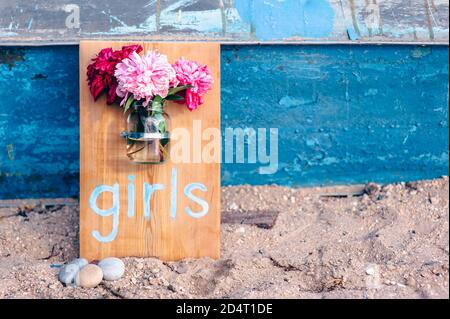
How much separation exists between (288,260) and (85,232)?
3.56 feet

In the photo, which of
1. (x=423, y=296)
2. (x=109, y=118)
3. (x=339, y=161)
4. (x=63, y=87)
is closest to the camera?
(x=423, y=296)

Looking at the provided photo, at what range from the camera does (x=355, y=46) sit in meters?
4.36

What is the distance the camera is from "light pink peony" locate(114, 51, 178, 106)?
Answer: 354 centimetres

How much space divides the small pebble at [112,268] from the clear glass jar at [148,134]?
0.54m

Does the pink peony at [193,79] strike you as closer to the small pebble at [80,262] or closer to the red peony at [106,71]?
the red peony at [106,71]

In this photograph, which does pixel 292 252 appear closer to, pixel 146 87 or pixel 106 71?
pixel 146 87

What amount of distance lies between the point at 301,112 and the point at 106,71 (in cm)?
133

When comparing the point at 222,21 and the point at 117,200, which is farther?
the point at 222,21

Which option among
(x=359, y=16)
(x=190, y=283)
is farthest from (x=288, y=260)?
(x=359, y=16)

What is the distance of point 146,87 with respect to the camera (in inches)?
139

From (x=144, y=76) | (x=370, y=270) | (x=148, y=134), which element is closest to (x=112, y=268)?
(x=148, y=134)

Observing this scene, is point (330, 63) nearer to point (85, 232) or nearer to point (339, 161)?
point (339, 161)

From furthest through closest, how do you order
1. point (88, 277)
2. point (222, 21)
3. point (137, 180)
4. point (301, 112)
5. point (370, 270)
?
point (301, 112) → point (222, 21) → point (137, 180) → point (370, 270) → point (88, 277)

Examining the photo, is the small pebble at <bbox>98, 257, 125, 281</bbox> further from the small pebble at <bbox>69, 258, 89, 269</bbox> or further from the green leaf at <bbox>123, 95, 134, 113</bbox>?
the green leaf at <bbox>123, 95, 134, 113</bbox>
